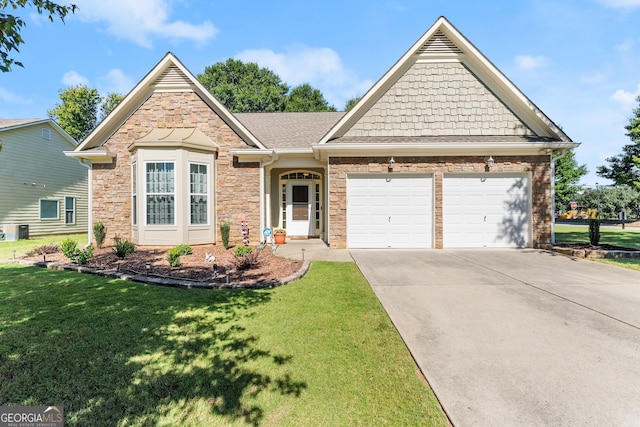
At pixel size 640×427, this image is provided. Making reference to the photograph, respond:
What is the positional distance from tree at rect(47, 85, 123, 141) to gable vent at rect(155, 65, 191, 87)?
2530cm

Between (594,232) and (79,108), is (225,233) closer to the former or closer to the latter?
(594,232)

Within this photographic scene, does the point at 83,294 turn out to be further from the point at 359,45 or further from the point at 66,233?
the point at 66,233

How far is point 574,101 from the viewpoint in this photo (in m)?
11.9

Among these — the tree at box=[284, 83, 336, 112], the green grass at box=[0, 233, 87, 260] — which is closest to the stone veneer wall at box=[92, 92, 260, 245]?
the green grass at box=[0, 233, 87, 260]

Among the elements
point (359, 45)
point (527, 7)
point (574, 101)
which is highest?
point (359, 45)

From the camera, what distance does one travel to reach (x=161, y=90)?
34.9ft

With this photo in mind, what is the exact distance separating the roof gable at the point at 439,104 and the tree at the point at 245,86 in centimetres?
2280

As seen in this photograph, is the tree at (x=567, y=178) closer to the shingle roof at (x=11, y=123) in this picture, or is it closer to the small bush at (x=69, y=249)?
the small bush at (x=69, y=249)

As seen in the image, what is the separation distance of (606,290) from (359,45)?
12.0 metres

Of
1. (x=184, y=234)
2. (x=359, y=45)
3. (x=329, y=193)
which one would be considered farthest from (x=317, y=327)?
(x=359, y=45)

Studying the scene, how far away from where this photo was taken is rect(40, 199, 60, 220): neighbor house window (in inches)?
638

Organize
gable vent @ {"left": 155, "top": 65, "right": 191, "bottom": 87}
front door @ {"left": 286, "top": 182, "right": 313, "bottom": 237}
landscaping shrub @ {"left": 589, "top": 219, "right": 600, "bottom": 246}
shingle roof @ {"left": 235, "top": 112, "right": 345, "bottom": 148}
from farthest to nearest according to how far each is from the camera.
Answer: front door @ {"left": 286, "top": 182, "right": 313, "bottom": 237}, shingle roof @ {"left": 235, "top": 112, "right": 345, "bottom": 148}, gable vent @ {"left": 155, "top": 65, "right": 191, "bottom": 87}, landscaping shrub @ {"left": 589, "top": 219, "right": 600, "bottom": 246}

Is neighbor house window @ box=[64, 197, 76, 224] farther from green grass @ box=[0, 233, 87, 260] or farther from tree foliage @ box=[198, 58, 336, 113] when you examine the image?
tree foliage @ box=[198, 58, 336, 113]

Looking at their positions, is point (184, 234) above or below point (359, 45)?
below
